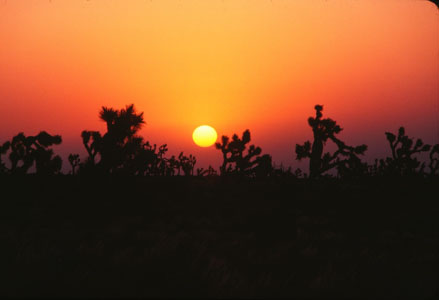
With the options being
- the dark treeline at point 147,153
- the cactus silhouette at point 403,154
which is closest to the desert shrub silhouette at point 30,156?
the dark treeline at point 147,153

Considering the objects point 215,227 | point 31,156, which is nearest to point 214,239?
point 215,227

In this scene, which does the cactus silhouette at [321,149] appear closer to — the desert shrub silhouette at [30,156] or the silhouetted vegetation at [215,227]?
the silhouetted vegetation at [215,227]

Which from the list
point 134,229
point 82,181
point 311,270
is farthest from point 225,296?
point 82,181

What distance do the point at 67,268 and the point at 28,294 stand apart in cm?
207

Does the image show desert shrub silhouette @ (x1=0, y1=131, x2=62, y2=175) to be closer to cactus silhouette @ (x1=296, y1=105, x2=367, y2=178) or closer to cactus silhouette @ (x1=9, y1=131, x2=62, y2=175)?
cactus silhouette @ (x1=9, y1=131, x2=62, y2=175)

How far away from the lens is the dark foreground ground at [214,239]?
28.4 feet

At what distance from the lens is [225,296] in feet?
26.0

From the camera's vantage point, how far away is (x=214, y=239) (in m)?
15.1

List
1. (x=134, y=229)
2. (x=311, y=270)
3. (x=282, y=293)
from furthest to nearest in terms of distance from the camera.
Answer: (x=134, y=229), (x=311, y=270), (x=282, y=293)

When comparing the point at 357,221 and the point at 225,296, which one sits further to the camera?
the point at 357,221

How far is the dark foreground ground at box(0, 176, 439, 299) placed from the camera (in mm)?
8650

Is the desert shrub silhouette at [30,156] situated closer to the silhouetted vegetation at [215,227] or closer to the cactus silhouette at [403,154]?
the silhouetted vegetation at [215,227]

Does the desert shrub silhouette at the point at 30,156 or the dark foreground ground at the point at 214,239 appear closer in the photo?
the dark foreground ground at the point at 214,239

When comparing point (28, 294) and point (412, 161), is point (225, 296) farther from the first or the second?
point (412, 161)
